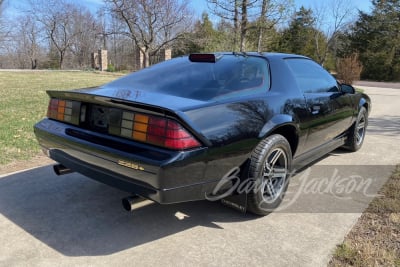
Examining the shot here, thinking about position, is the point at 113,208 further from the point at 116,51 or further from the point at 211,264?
the point at 116,51

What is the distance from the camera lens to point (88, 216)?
295 cm

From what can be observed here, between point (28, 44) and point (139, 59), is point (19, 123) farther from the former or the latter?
point (28, 44)

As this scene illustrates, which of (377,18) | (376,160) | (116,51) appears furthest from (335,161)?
(377,18)

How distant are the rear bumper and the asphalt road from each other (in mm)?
248

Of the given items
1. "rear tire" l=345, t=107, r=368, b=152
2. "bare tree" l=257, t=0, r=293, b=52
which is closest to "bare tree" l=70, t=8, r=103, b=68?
"bare tree" l=257, t=0, r=293, b=52

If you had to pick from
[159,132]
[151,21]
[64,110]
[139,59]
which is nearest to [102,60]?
[139,59]

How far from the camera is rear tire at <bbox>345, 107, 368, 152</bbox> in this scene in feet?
16.3

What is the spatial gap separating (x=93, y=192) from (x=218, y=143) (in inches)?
65.3

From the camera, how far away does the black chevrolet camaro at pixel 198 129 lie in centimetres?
227

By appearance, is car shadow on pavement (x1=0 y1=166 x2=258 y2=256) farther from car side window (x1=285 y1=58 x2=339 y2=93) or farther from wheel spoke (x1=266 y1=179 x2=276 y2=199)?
car side window (x1=285 y1=58 x2=339 y2=93)

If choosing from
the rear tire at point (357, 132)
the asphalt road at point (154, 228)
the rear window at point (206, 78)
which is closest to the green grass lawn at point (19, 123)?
the asphalt road at point (154, 228)

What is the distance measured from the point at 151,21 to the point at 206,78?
21.5 metres

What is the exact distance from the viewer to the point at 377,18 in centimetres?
3966

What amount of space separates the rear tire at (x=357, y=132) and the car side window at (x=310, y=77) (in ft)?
3.02
